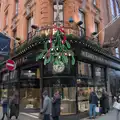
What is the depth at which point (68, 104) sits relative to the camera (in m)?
11.7

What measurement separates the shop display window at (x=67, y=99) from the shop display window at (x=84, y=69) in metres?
1.35

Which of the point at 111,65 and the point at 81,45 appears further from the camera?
the point at 111,65

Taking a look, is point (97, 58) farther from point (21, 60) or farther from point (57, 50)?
point (21, 60)

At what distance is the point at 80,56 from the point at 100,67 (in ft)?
13.0

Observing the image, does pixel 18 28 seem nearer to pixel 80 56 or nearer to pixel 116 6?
pixel 80 56

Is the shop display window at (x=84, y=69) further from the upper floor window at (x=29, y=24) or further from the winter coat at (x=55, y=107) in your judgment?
the upper floor window at (x=29, y=24)

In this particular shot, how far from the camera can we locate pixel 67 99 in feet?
38.8

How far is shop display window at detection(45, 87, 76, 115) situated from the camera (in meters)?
11.6

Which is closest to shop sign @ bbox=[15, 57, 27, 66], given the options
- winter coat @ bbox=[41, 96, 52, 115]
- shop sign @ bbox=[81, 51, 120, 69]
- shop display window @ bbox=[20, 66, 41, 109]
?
shop display window @ bbox=[20, 66, 41, 109]

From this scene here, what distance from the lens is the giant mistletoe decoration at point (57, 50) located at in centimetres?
1097

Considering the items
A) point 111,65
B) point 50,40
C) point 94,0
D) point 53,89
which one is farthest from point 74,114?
point 94,0

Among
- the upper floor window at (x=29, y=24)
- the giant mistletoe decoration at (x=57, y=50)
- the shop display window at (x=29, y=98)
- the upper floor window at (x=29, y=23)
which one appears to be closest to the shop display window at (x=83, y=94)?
the giant mistletoe decoration at (x=57, y=50)

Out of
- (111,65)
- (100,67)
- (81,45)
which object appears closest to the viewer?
(81,45)

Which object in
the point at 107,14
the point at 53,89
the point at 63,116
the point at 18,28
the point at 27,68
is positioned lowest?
the point at 63,116
